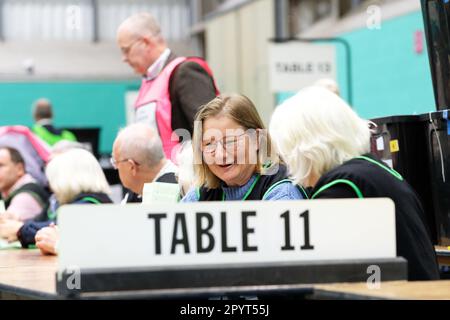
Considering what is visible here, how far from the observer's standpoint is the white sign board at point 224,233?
2.16 meters

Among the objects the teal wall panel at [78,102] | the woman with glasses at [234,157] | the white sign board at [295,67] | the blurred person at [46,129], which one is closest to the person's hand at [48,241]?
the woman with glasses at [234,157]

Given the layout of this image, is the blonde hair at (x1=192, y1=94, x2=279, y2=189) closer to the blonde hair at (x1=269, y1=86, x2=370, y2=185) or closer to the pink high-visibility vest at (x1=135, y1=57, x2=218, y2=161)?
the blonde hair at (x1=269, y1=86, x2=370, y2=185)

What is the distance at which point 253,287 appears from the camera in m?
2.13

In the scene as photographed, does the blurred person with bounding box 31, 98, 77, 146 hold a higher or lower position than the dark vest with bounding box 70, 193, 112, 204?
higher

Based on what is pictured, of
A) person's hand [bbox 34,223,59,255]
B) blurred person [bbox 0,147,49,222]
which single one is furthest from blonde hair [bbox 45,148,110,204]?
blurred person [bbox 0,147,49,222]

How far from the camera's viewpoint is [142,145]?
417 cm

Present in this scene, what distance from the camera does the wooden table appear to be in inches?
79.3

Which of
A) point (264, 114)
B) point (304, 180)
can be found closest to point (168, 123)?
point (304, 180)

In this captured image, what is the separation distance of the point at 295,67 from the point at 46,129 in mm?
2672

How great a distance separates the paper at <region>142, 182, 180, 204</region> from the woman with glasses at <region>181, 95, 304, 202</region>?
36cm

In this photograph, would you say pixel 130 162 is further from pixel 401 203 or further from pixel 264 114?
pixel 264 114

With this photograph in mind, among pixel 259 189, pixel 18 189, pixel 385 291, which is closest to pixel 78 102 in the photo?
pixel 18 189

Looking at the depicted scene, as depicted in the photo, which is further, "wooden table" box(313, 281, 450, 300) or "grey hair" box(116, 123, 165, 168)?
"grey hair" box(116, 123, 165, 168)
